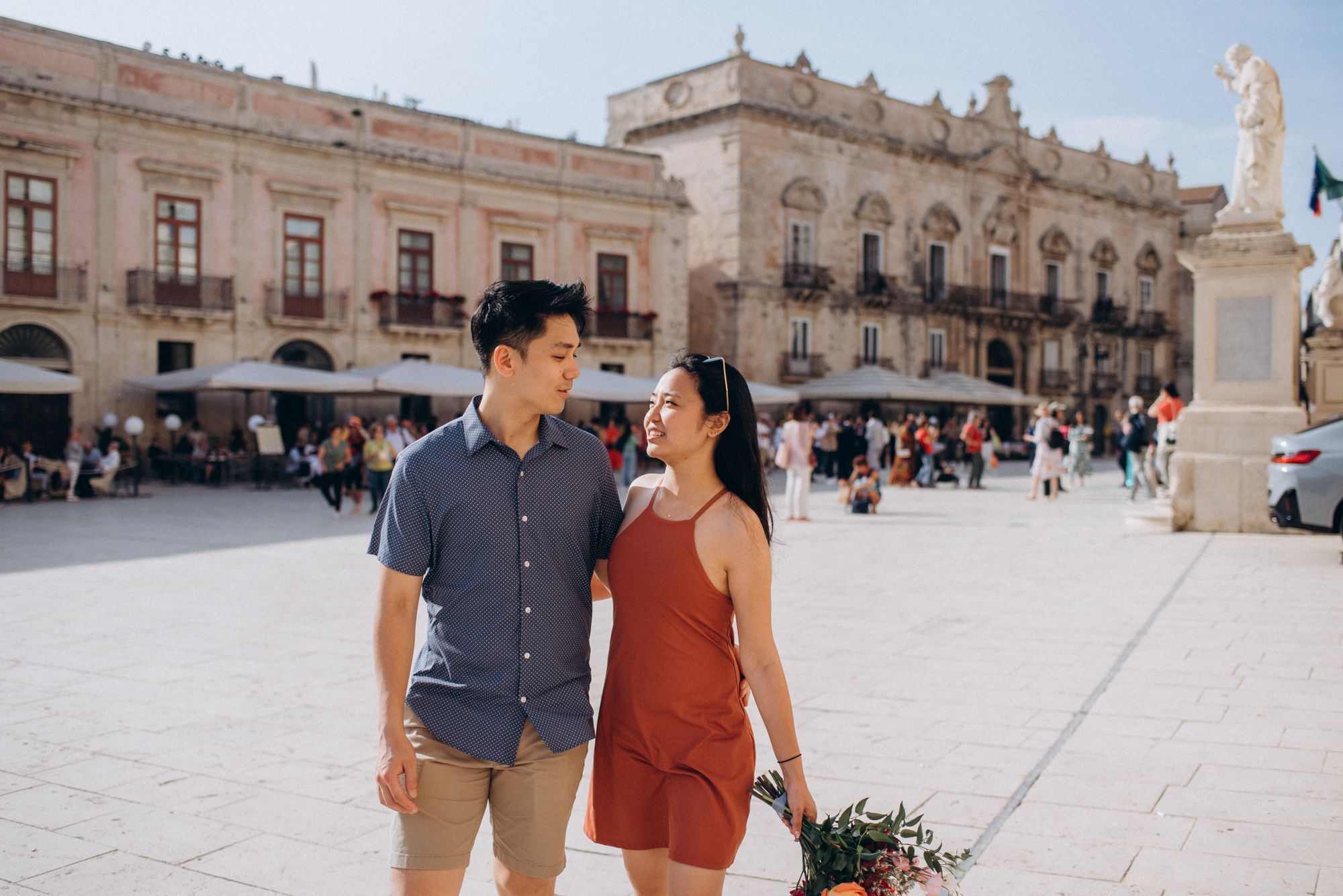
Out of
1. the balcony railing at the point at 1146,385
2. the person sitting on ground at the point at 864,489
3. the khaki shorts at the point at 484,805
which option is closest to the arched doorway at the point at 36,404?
the person sitting on ground at the point at 864,489

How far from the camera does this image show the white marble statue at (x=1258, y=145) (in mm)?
12250

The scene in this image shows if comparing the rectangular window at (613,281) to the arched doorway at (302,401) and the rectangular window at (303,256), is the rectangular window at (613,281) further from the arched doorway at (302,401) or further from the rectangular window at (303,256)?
the arched doorway at (302,401)

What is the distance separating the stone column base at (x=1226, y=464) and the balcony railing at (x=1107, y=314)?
35604mm

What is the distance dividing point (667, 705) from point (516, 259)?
27.7m

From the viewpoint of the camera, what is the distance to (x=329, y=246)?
2642cm

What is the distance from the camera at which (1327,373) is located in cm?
1831

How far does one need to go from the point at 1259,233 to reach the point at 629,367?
66.6 feet

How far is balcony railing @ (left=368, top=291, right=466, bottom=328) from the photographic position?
88.7 feet

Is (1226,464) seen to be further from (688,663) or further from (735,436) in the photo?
(688,663)

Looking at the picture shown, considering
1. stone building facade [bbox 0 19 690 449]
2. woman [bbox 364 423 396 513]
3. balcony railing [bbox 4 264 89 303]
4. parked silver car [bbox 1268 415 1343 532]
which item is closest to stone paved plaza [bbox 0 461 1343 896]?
parked silver car [bbox 1268 415 1343 532]

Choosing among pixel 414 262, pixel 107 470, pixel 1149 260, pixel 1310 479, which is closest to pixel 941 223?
pixel 1149 260

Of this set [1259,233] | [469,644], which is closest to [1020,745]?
[469,644]

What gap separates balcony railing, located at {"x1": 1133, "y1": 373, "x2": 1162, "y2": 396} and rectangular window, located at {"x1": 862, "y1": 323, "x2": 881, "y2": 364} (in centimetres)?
1609

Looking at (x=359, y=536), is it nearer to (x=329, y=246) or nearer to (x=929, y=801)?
(x=929, y=801)
